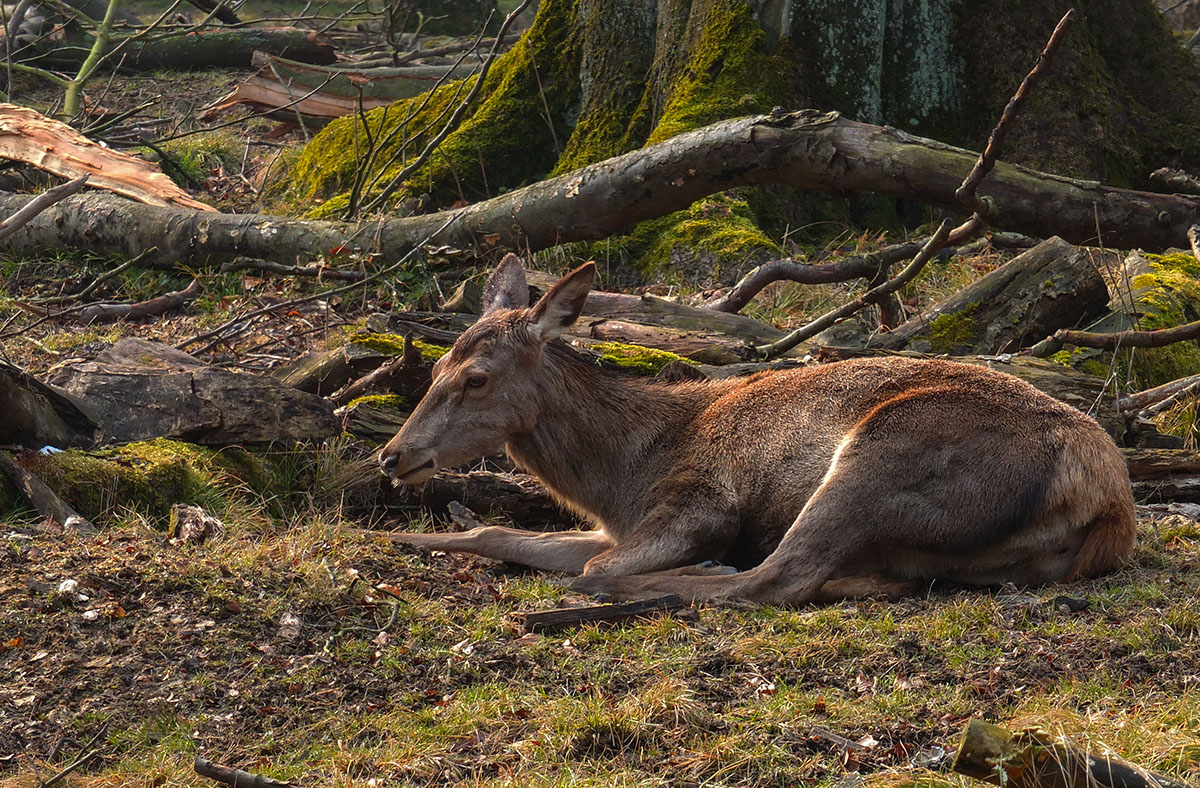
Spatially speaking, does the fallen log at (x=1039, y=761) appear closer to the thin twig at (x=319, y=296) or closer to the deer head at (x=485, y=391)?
the deer head at (x=485, y=391)

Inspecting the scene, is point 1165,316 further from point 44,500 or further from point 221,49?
point 221,49

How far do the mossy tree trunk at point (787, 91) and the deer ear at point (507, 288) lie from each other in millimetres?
2821

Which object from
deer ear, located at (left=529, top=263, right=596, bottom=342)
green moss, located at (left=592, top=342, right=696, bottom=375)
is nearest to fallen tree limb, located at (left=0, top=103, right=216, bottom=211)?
green moss, located at (left=592, top=342, right=696, bottom=375)

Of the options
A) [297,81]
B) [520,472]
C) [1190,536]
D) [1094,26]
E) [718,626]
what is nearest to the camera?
[718,626]

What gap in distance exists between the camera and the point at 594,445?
6582mm

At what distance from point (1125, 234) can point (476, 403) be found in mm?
4944

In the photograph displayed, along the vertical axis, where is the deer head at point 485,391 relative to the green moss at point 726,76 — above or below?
below

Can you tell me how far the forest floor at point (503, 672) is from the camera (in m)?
3.81

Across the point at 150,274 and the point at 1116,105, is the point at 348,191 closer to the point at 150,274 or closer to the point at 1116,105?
the point at 150,274

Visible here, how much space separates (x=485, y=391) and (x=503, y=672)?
201 cm

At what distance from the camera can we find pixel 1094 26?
11.3m

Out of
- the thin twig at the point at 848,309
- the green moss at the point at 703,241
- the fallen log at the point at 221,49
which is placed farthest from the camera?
the fallen log at the point at 221,49

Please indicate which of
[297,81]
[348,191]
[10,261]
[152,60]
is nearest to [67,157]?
[10,261]

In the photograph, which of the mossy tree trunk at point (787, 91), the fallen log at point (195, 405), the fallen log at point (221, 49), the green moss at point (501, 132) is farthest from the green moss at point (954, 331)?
the fallen log at point (221, 49)
